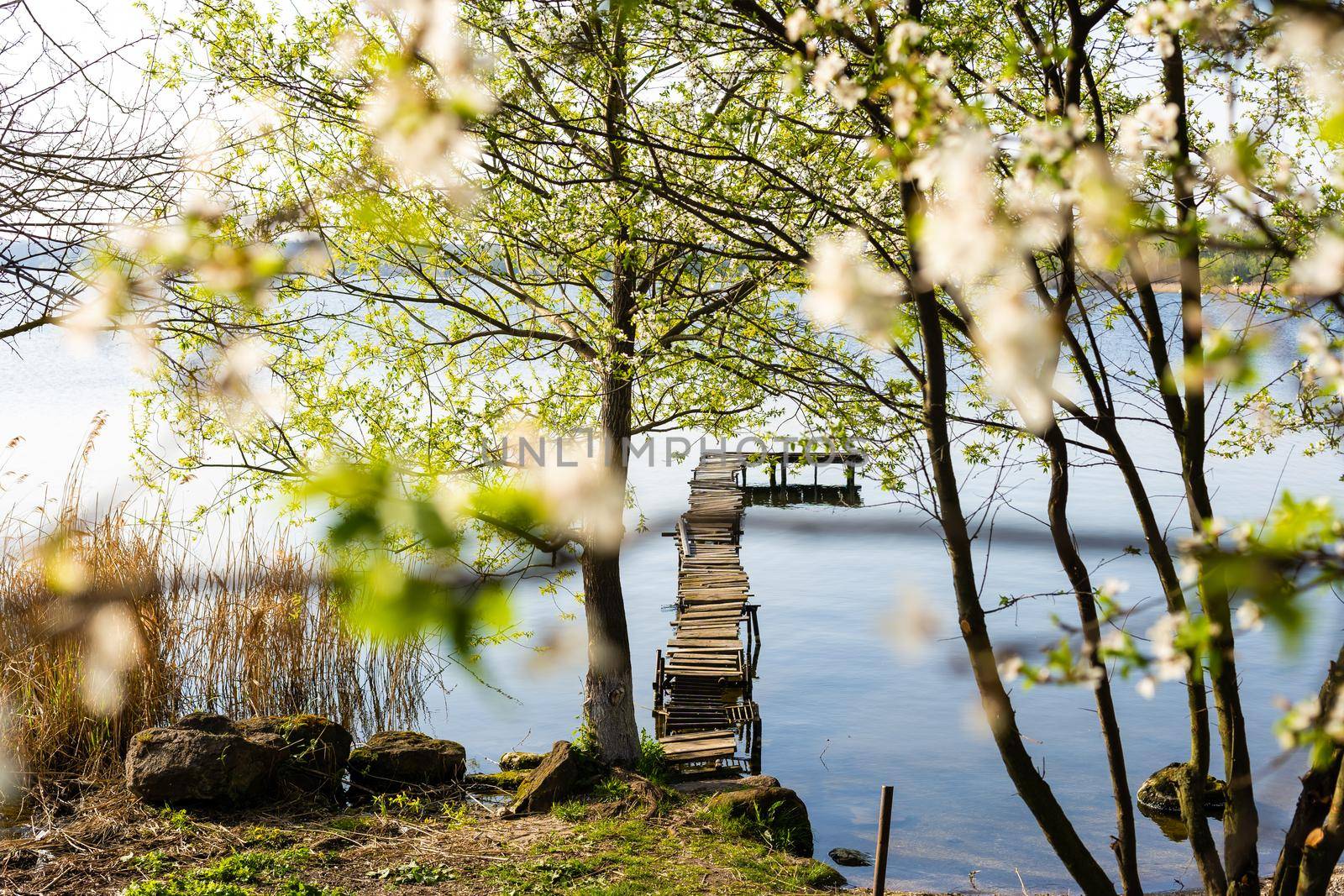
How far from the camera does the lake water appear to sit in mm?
9648

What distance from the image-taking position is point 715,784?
8.34 meters

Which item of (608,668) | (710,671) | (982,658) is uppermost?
(982,658)

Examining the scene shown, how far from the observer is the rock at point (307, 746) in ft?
23.9

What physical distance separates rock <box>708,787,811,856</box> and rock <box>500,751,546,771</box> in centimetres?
221

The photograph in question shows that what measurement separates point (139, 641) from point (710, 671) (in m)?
5.61

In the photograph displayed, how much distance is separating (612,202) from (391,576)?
4578 millimetres

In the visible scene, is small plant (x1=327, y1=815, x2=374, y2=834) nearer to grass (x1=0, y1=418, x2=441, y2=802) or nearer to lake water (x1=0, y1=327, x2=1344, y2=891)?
grass (x1=0, y1=418, x2=441, y2=802)

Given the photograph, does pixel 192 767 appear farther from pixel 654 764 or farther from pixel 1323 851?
pixel 1323 851

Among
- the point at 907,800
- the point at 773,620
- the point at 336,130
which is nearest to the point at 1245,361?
the point at 336,130

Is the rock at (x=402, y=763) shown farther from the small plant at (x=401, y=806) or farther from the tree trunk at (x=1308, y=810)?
the tree trunk at (x=1308, y=810)

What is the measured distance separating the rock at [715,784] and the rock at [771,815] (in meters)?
0.29

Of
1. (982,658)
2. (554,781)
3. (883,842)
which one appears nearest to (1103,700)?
(982,658)

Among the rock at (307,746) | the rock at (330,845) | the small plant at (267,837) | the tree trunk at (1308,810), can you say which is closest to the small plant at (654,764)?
the rock at (307,746)

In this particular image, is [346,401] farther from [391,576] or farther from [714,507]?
[714,507]
